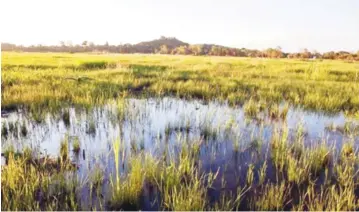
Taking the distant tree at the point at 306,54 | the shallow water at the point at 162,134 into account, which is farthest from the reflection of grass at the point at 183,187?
the distant tree at the point at 306,54

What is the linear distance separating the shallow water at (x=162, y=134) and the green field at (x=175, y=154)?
0.07ft

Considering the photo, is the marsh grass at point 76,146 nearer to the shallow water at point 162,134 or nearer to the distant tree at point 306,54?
the shallow water at point 162,134

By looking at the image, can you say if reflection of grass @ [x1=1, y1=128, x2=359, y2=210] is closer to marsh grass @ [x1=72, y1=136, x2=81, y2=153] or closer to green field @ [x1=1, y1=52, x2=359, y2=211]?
green field @ [x1=1, y1=52, x2=359, y2=211]

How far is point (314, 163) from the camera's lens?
423 centimetres

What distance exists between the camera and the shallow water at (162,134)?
14.8 ft

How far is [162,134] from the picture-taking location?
5758 millimetres

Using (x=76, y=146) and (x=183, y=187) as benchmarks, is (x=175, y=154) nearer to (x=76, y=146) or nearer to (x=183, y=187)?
(x=183, y=187)

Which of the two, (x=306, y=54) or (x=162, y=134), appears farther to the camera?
(x=306, y=54)

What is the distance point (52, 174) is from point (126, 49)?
41995mm

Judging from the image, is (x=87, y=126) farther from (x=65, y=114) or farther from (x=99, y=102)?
(x=99, y=102)

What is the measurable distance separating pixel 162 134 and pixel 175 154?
1191mm

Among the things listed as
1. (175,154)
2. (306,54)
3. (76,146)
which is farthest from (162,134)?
(306,54)

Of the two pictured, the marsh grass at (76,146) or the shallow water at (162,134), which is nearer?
the shallow water at (162,134)

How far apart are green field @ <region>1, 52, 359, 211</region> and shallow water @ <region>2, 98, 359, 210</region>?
0.07 feet
